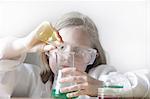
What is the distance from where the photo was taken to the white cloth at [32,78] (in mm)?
826

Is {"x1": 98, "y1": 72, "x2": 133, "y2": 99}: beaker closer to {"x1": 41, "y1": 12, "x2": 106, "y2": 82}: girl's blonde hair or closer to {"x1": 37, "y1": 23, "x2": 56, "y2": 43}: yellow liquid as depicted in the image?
{"x1": 41, "y1": 12, "x2": 106, "y2": 82}: girl's blonde hair

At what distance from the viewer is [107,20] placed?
0.89 meters

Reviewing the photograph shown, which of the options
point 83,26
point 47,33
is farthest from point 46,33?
point 83,26

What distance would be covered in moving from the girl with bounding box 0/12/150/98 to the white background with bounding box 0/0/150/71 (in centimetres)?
2

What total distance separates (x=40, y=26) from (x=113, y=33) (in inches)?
7.6

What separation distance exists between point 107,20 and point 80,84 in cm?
21

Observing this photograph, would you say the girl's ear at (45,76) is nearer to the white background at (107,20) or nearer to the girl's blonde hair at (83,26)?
the girl's blonde hair at (83,26)

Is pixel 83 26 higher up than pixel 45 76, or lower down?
higher up

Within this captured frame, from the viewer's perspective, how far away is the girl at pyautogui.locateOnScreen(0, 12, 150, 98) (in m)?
0.82

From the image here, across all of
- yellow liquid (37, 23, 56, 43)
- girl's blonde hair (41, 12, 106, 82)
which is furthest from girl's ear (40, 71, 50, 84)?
yellow liquid (37, 23, 56, 43)

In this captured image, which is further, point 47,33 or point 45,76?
point 45,76

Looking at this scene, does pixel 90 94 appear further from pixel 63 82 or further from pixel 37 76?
pixel 37 76

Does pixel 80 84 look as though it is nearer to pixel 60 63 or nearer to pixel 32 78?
pixel 60 63

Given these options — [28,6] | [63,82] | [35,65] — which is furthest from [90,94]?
A: [28,6]
